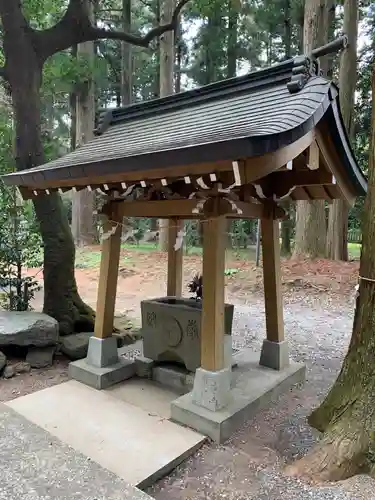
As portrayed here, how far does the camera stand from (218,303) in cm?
321

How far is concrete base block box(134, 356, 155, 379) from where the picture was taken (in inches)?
163

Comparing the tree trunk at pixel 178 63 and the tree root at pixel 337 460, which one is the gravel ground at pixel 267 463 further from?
the tree trunk at pixel 178 63

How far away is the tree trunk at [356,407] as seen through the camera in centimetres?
238

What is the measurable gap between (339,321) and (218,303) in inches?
168

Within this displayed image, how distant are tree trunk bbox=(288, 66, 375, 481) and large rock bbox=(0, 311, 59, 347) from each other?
303 centimetres

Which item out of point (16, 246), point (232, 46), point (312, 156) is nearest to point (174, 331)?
point (312, 156)

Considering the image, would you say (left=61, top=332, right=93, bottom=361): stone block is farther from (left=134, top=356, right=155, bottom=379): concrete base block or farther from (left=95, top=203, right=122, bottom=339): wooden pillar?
(left=134, top=356, right=155, bottom=379): concrete base block

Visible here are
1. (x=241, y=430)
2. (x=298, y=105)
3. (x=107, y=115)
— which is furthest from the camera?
(x=107, y=115)

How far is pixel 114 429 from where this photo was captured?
10.2 ft

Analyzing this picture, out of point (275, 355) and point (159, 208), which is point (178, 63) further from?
point (275, 355)

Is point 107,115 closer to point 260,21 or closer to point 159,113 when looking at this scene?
point 159,113

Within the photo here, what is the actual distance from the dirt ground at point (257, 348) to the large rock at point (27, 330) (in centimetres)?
38

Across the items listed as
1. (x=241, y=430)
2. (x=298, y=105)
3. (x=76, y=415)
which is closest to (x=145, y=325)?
(x=76, y=415)

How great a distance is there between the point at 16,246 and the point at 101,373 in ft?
7.56
